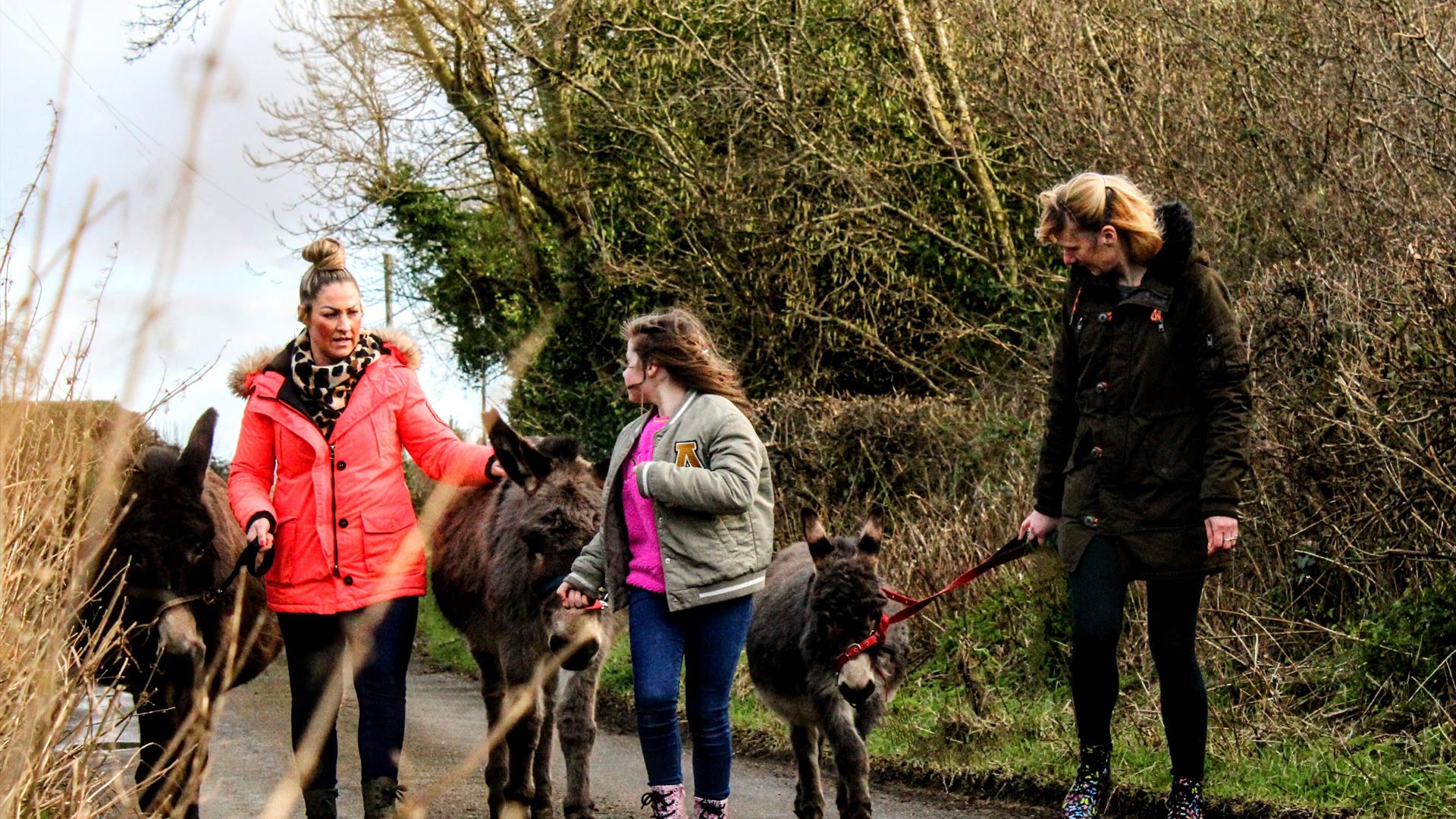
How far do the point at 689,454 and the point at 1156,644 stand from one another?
1906mm

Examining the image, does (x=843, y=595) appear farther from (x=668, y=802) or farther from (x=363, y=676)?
(x=363, y=676)

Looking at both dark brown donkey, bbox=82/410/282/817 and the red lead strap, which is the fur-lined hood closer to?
dark brown donkey, bbox=82/410/282/817

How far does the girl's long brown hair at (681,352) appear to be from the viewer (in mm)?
5715

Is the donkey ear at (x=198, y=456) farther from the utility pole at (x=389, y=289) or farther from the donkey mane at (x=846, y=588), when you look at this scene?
the utility pole at (x=389, y=289)

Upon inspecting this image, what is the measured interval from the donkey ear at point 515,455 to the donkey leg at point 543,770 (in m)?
1.33

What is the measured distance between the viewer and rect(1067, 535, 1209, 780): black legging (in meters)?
5.32

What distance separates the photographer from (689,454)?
5.54 meters

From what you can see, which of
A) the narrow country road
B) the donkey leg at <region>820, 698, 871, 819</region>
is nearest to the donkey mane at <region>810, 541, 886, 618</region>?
the donkey leg at <region>820, 698, 871, 819</region>

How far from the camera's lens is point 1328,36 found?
9797 millimetres

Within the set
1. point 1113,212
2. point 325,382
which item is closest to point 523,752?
point 325,382

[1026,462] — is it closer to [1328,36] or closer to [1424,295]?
[1328,36]

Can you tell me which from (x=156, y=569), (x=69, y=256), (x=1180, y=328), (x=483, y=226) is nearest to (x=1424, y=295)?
(x=1180, y=328)

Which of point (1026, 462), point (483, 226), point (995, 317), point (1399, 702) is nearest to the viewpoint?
point (1399, 702)

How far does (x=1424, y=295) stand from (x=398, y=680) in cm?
513
